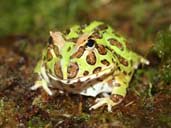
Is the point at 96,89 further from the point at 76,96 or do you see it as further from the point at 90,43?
the point at 90,43

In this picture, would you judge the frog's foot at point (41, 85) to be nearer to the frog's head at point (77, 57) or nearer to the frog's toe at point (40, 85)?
the frog's toe at point (40, 85)

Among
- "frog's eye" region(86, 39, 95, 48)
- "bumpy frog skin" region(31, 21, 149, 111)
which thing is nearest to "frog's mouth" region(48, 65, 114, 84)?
"bumpy frog skin" region(31, 21, 149, 111)

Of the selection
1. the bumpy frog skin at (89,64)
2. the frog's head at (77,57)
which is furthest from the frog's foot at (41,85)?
the frog's head at (77,57)

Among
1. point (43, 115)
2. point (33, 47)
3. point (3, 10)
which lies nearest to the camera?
point (43, 115)

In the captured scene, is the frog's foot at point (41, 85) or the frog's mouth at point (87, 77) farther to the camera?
the frog's foot at point (41, 85)

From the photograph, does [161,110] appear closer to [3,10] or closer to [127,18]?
[127,18]

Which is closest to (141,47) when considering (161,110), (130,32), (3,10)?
(130,32)
